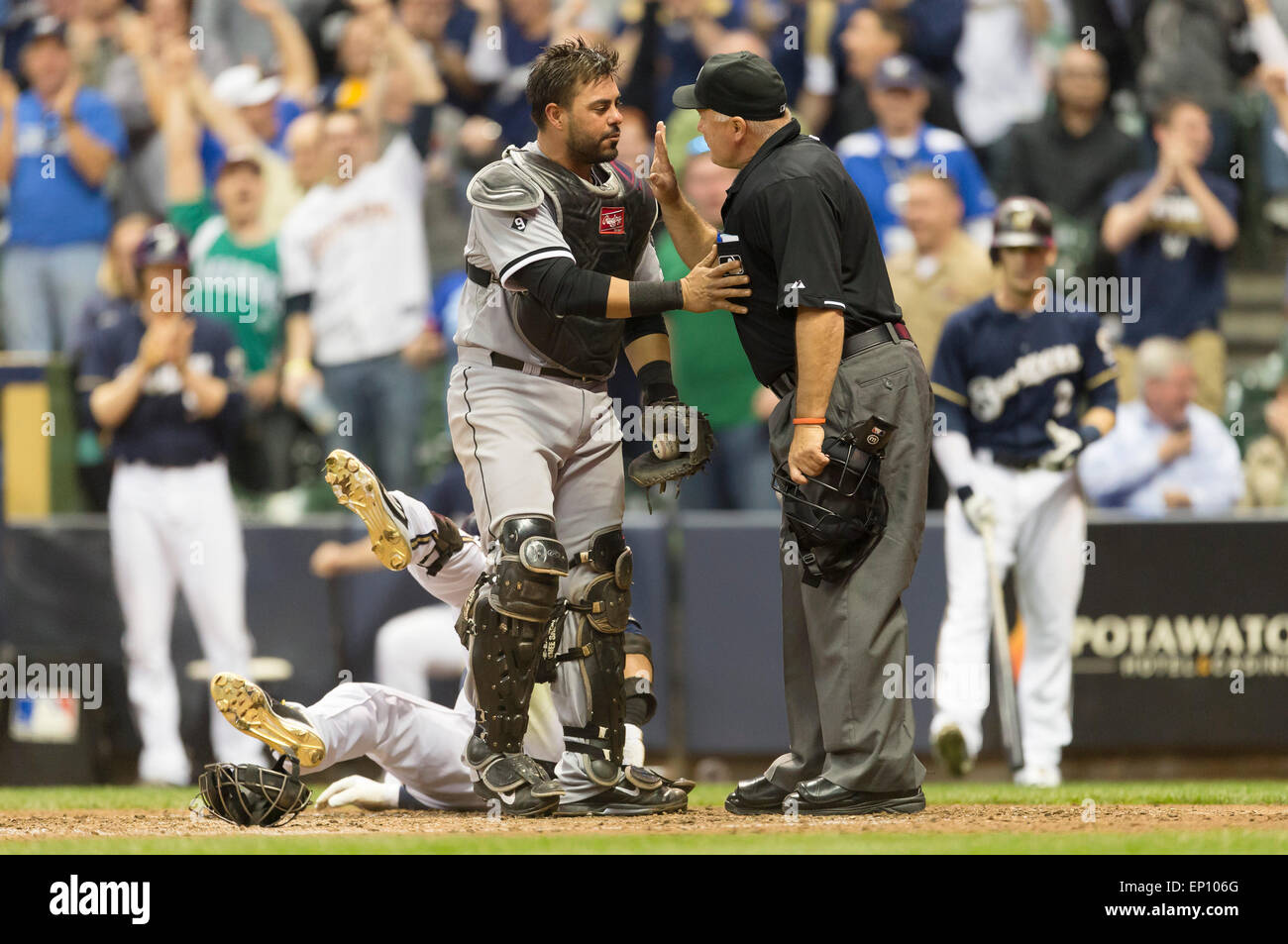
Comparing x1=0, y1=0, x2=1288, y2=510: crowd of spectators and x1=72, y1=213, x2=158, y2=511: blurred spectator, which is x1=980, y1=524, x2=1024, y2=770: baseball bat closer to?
x1=0, y1=0, x2=1288, y2=510: crowd of spectators

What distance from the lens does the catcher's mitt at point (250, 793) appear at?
15.8 ft

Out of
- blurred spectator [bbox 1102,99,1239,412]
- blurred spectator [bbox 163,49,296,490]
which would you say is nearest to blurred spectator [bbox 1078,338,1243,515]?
blurred spectator [bbox 1102,99,1239,412]

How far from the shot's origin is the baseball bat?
797cm

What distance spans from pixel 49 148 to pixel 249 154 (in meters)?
1.20

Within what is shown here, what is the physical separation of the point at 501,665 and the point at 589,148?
158 cm

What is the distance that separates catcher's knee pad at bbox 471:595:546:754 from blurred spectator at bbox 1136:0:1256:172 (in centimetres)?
600

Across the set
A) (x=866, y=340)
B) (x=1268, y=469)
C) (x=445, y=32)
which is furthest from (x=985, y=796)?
(x=445, y=32)

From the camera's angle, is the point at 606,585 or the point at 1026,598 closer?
the point at 606,585

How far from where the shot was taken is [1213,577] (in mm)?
8430

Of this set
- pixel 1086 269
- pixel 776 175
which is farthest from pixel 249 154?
pixel 776 175

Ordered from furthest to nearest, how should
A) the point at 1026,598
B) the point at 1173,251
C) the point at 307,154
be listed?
the point at 307,154
the point at 1173,251
the point at 1026,598

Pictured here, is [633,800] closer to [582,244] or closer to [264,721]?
[264,721]

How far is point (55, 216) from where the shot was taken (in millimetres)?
9656

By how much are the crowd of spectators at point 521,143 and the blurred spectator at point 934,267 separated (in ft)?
0.04
